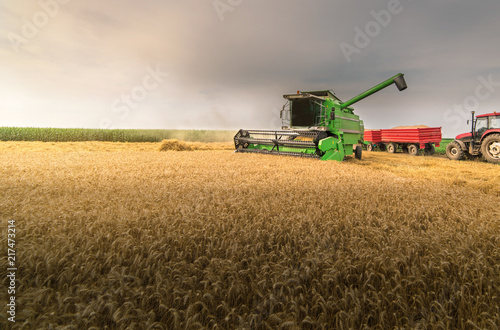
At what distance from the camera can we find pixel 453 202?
14.5 feet

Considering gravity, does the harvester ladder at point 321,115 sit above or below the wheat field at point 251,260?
above

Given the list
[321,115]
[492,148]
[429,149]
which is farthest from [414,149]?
[321,115]

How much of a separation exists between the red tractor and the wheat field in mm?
10578

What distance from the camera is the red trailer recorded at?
18078 mm

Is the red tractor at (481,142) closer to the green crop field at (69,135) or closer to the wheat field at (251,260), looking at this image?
the wheat field at (251,260)

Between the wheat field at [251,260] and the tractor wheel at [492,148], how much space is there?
10.5 m

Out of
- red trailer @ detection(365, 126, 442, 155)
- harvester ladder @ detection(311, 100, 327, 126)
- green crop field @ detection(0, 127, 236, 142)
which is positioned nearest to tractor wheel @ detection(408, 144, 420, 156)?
red trailer @ detection(365, 126, 442, 155)

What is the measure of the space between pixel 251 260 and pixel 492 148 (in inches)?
607

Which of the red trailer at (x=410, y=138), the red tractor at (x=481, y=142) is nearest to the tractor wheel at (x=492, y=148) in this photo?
the red tractor at (x=481, y=142)

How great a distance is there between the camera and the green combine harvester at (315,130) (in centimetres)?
1034

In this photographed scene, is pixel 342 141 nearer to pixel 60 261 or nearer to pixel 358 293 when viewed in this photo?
pixel 358 293

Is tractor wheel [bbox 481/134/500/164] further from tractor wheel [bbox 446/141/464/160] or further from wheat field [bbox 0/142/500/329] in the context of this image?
wheat field [bbox 0/142/500/329]

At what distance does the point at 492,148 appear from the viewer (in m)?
11.7

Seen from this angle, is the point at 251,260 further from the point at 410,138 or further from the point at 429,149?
the point at 429,149
